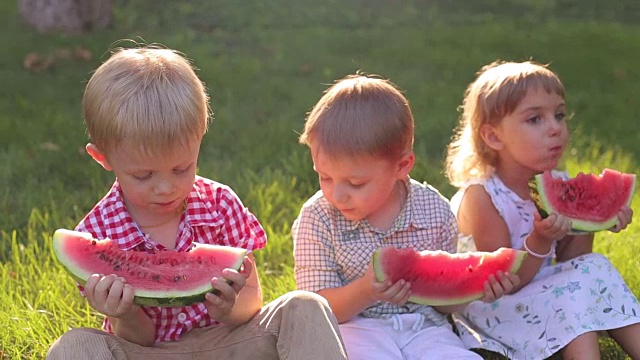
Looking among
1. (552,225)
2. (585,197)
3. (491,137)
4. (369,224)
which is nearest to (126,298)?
(369,224)

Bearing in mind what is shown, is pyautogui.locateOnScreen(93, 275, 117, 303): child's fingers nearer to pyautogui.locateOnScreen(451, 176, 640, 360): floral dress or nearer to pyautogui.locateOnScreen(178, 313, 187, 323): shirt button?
pyautogui.locateOnScreen(178, 313, 187, 323): shirt button

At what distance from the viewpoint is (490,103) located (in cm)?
412

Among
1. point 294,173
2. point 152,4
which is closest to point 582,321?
point 294,173

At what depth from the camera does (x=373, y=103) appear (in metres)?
3.64

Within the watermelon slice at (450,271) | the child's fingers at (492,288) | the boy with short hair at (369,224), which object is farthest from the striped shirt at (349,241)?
the child's fingers at (492,288)

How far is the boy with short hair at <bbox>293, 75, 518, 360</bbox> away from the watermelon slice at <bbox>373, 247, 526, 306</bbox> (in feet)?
0.19

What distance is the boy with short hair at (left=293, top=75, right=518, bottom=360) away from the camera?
358cm

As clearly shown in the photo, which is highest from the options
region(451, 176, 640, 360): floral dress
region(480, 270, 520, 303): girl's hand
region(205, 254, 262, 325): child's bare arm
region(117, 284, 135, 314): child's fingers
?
region(117, 284, 135, 314): child's fingers

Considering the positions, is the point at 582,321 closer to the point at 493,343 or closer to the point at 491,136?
the point at 493,343

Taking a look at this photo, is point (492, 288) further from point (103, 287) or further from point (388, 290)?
point (103, 287)

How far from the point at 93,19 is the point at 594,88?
211 inches

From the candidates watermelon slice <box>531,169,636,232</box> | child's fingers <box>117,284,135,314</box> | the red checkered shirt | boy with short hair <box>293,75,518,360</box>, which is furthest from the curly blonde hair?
child's fingers <box>117,284,135,314</box>

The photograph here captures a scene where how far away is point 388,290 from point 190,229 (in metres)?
0.79

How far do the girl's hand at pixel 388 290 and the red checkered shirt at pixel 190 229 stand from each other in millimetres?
Answer: 449
